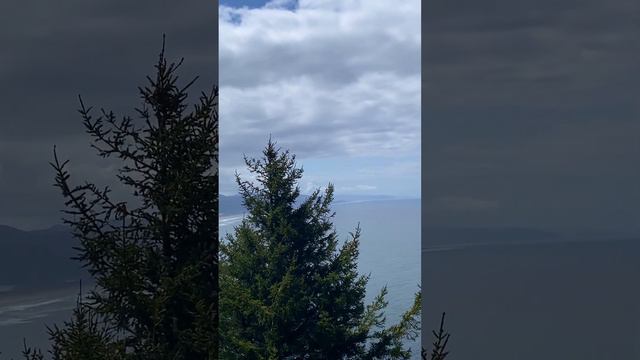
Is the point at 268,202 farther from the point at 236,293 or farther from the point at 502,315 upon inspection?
the point at 502,315

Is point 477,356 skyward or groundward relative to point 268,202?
groundward

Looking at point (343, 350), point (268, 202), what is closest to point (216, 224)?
point (268, 202)

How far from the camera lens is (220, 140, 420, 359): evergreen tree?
7.44 meters

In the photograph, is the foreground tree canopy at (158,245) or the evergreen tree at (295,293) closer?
the foreground tree canopy at (158,245)

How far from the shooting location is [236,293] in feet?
25.0

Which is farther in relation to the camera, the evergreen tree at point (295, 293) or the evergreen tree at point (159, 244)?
the evergreen tree at point (295, 293)

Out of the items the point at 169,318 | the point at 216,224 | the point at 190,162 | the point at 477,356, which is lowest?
the point at 477,356

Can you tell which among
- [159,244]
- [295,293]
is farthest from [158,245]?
[295,293]

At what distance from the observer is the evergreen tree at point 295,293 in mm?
7438

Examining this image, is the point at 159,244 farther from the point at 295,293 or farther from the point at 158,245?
the point at 295,293

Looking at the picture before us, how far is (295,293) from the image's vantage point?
24.6 feet

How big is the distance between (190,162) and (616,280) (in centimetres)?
452

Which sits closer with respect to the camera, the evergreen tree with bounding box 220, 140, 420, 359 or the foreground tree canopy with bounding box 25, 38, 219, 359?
the foreground tree canopy with bounding box 25, 38, 219, 359

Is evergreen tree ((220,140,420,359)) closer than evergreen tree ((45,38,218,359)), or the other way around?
evergreen tree ((45,38,218,359))
